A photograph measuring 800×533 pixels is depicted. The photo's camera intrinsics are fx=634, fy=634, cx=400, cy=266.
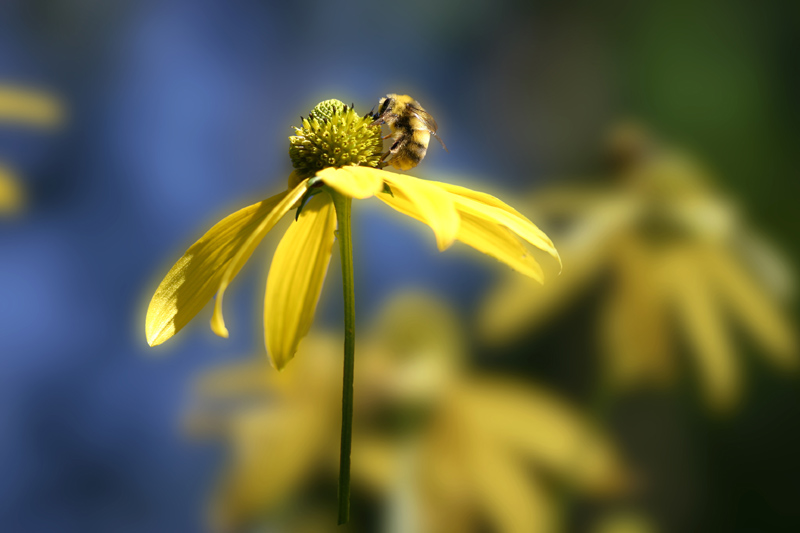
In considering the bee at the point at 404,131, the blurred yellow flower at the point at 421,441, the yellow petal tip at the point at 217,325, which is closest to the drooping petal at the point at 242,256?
the yellow petal tip at the point at 217,325

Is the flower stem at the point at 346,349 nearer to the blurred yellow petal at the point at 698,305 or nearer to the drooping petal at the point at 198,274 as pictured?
the drooping petal at the point at 198,274

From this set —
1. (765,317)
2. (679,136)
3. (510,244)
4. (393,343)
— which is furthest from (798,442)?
(510,244)

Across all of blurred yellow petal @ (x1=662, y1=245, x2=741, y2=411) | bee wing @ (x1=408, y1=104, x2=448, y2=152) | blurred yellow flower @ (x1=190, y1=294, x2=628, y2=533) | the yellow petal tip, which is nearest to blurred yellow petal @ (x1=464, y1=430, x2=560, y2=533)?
blurred yellow flower @ (x1=190, y1=294, x2=628, y2=533)

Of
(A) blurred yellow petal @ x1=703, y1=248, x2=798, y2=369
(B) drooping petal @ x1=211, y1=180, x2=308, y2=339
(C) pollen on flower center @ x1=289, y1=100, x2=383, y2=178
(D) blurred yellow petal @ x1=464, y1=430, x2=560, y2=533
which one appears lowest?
(D) blurred yellow petal @ x1=464, y1=430, x2=560, y2=533

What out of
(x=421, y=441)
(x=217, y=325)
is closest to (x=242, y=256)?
(x=217, y=325)

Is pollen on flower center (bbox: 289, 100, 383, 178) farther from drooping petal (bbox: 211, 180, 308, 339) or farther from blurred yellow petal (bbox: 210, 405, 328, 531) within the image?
blurred yellow petal (bbox: 210, 405, 328, 531)
